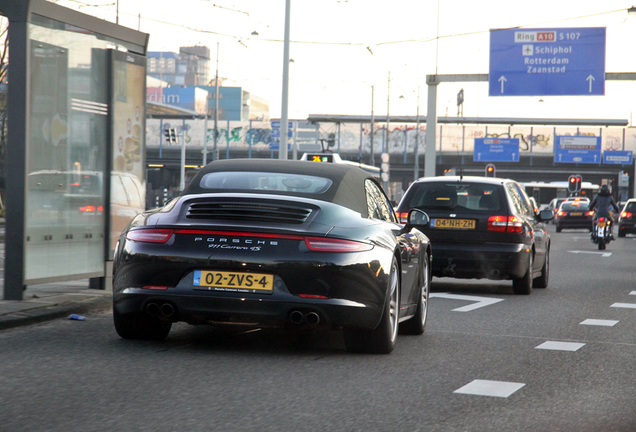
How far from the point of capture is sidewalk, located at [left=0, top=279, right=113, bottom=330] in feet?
24.7

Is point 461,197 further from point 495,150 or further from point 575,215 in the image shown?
point 495,150

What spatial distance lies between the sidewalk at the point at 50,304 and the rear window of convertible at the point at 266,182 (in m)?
1.88

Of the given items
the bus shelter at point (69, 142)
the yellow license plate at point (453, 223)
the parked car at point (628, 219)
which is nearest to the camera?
the bus shelter at point (69, 142)

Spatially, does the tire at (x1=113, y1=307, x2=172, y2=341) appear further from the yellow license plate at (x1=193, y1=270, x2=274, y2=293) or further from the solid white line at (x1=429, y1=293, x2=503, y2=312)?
the solid white line at (x1=429, y1=293, x2=503, y2=312)

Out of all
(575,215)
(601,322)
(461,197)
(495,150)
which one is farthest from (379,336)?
(495,150)

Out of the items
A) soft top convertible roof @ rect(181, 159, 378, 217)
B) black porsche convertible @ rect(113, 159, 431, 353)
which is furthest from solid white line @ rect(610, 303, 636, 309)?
black porsche convertible @ rect(113, 159, 431, 353)

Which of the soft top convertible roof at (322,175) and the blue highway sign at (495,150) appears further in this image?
the blue highway sign at (495,150)

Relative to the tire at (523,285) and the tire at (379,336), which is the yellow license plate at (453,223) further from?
the tire at (379,336)

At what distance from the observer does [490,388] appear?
5418 mm

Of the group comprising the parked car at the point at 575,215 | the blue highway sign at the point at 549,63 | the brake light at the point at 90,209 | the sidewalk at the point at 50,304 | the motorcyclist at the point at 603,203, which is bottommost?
the parked car at the point at 575,215

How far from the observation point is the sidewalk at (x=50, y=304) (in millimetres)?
7531

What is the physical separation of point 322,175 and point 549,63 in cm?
2393

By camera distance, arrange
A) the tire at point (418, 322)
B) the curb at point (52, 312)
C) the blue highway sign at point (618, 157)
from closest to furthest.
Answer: the curb at point (52, 312) → the tire at point (418, 322) → the blue highway sign at point (618, 157)

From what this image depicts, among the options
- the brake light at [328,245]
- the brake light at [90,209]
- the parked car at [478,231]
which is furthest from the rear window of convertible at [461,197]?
the brake light at [328,245]
